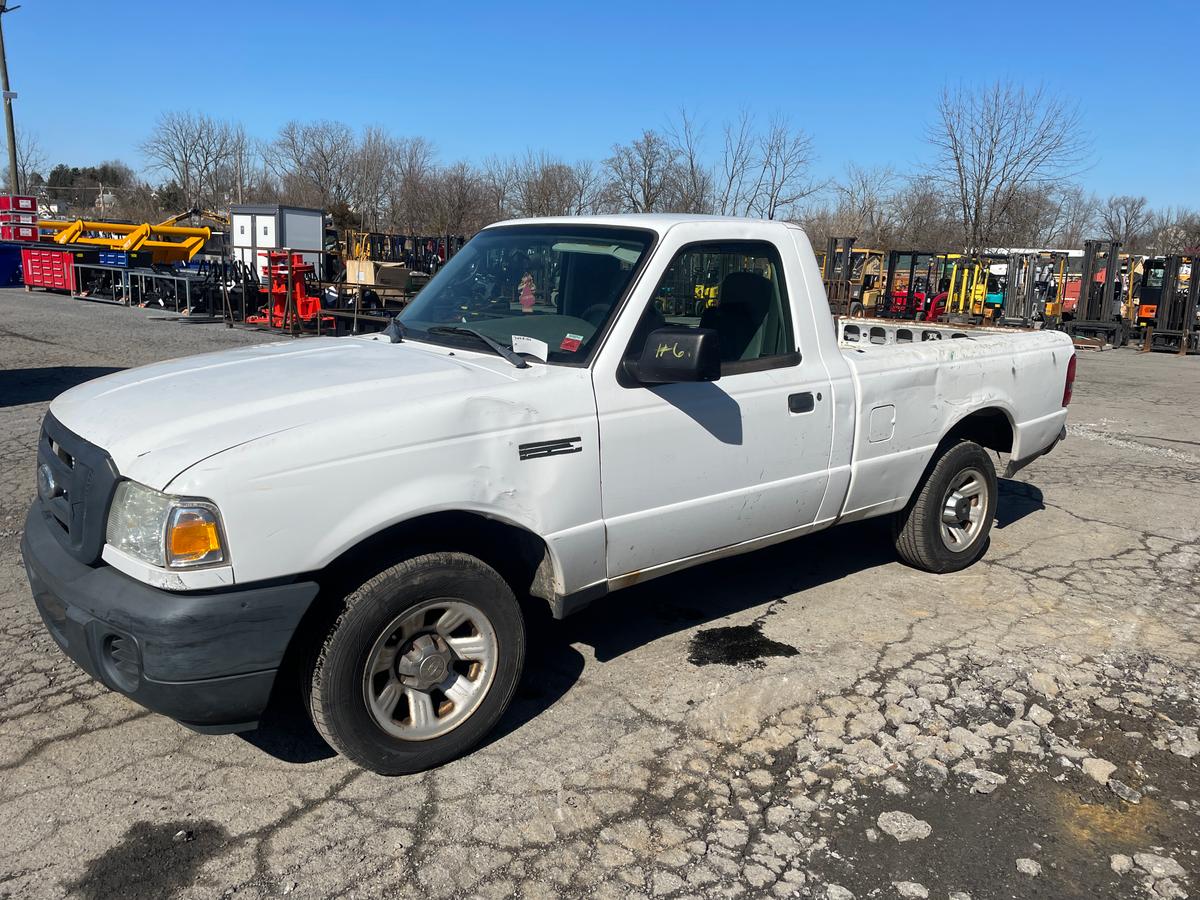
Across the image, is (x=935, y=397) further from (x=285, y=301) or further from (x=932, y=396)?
(x=285, y=301)

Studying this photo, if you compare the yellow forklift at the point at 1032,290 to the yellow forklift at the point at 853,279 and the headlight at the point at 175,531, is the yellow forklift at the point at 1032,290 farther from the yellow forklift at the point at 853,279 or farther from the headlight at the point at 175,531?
the headlight at the point at 175,531

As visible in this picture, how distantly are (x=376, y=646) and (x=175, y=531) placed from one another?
2.43 feet

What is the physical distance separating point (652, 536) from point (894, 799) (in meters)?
1.29

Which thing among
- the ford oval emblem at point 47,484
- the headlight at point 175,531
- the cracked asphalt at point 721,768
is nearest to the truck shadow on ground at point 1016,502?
the cracked asphalt at point 721,768

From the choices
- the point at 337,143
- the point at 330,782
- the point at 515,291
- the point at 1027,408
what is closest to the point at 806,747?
the point at 330,782

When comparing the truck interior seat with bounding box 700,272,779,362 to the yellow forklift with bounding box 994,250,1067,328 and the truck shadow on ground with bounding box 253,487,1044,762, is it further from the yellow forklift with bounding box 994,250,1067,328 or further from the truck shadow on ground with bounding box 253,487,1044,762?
the yellow forklift with bounding box 994,250,1067,328

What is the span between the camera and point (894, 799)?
3203 mm

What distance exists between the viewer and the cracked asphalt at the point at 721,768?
110 inches

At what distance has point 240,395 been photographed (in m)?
3.11

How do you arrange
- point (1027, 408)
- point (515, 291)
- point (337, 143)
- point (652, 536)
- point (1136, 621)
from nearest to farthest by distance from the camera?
point (652, 536)
point (515, 291)
point (1136, 621)
point (1027, 408)
point (337, 143)

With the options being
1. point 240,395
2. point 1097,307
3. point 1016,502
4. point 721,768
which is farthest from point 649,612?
point 1097,307

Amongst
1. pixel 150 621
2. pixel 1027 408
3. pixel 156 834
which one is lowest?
pixel 156 834

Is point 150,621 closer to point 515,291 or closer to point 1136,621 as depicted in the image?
point 515,291

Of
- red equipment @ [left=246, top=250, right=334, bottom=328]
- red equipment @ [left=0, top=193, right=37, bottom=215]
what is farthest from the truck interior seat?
red equipment @ [left=0, top=193, right=37, bottom=215]
